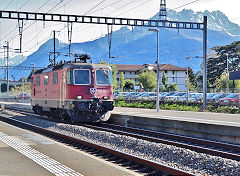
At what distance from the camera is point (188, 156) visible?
10.5 metres

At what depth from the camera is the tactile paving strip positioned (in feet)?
27.8

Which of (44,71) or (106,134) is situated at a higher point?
(44,71)

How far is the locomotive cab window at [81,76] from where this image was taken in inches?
829

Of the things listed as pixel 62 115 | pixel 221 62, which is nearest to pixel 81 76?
pixel 62 115

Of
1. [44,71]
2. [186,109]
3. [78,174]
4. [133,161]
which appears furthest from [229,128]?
[186,109]

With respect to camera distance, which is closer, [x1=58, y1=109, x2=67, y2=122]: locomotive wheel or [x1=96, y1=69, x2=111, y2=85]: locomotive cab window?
[x1=96, y1=69, x2=111, y2=85]: locomotive cab window

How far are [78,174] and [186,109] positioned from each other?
26373mm

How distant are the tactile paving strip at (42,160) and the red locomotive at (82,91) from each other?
24.3 ft

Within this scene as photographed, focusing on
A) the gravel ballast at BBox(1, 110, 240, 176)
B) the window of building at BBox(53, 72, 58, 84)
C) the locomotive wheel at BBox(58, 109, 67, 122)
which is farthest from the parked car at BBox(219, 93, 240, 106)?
the gravel ballast at BBox(1, 110, 240, 176)

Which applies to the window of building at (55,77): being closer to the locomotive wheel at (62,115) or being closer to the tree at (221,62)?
the locomotive wheel at (62,115)

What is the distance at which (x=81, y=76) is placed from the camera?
2123cm

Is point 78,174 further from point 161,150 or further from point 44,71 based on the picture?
point 44,71

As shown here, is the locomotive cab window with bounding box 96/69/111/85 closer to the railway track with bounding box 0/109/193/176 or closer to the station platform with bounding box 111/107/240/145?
the station platform with bounding box 111/107/240/145

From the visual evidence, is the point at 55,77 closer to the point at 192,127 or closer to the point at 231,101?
the point at 192,127
